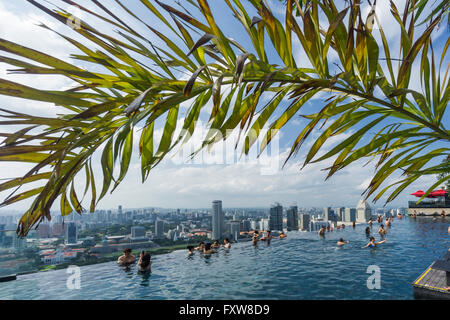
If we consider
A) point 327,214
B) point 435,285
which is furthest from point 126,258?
point 327,214

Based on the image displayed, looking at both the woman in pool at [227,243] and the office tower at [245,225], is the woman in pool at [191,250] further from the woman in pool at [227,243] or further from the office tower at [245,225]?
the office tower at [245,225]

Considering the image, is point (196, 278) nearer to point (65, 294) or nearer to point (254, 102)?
point (65, 294)

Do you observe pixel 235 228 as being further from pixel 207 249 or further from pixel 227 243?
pixel 207 249

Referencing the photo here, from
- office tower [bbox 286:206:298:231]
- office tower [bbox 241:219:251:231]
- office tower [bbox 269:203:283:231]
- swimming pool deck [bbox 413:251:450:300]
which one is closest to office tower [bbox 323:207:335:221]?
office tower [bbox 286:206:298:231]

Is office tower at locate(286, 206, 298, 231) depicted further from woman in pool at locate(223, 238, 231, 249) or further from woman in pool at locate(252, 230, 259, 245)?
woman in pool at locate(223, 238, 231, 249)

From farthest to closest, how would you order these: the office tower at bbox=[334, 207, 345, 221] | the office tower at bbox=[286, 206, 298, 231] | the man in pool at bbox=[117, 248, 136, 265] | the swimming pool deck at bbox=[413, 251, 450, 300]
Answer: the office tower at bbox=[334, 207, 345, 221] → the office tower at bbox=[286, 206, 298, 231] → the man in pool at bbox=[117, 248, 136, 265] → the swimming pool deck at bbox=[413, 251, 450, 300]

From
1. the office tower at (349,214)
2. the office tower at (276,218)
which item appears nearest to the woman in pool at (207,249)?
the office tower at (276,218)
